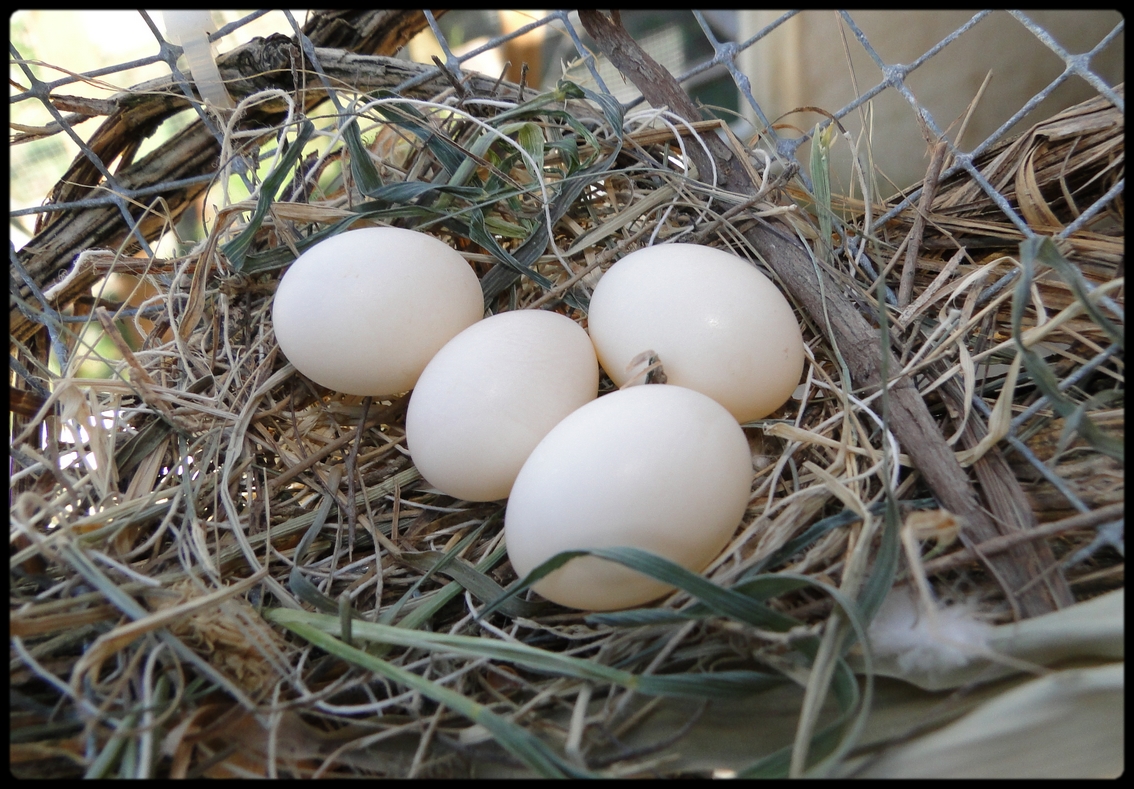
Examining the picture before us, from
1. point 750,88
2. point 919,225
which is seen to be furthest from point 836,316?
point 750,88

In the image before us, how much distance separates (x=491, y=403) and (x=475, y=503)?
0.12 m

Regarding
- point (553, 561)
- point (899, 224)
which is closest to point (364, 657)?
point (553, 561)

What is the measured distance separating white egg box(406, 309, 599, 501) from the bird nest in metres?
0.07

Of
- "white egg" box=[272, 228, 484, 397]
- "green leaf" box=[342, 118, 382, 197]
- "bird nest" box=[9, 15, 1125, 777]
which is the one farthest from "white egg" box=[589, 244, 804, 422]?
"green leaf" box=[342, 118, 382, 197]

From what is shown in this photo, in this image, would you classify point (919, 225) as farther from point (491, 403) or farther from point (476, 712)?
point (476, 712)

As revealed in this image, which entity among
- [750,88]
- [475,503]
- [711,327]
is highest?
[750,88]

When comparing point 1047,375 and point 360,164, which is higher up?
point 360,164

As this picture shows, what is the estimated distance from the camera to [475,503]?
61cm

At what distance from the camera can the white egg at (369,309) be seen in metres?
0.58

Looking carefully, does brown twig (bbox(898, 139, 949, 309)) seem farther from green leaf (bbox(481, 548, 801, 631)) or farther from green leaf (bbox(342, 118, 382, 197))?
green leaf (bbox(342, 118, 382, 197))

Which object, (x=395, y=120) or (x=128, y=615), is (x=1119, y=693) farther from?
(x=395, y=120)

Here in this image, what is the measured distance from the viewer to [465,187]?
2.08 ft

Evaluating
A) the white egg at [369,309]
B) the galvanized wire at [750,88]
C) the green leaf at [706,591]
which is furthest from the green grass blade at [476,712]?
the galvanized wire at [750,88]

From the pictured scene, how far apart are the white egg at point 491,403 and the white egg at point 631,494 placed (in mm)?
50
